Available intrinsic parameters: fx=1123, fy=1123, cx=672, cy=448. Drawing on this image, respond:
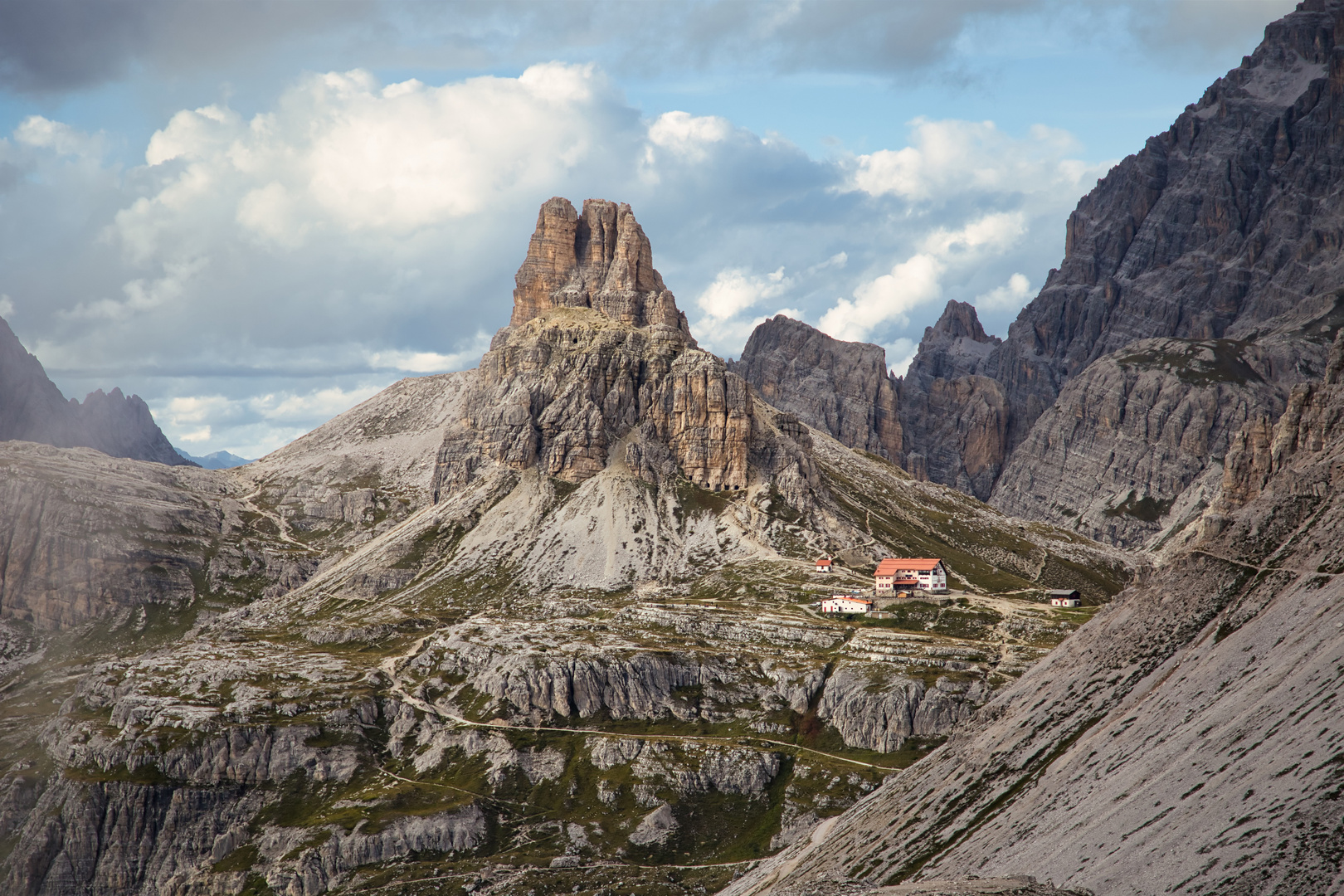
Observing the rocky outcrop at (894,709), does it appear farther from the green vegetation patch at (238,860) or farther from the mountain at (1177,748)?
the green vegetation patch at (238,860)

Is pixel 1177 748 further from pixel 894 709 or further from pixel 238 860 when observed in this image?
pixel 238 860

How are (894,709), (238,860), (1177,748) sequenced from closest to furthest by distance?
(1177,748) < (238,860) < (894,709)

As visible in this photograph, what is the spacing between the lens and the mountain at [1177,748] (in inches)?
3255

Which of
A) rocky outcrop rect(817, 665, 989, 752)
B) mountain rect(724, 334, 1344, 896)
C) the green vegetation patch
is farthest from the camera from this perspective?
rocky outcrop rect(817, 665, 989, 752)

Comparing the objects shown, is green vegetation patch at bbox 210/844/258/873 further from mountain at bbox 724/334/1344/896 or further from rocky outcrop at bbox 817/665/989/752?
rocky outcrop at bbox 817/665/989/752

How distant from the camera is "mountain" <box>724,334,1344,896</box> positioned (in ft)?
271

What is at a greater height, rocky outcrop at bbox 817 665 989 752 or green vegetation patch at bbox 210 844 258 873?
rocky outcrop at bbox 817 665 989 752

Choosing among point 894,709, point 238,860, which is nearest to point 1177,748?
point 894,709

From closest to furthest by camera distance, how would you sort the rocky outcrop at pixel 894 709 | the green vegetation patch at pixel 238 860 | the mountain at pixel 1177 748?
the mountain at pixel 1177 748, the green vegetation patch at pixel 238 860, the rocky outcrop at pixel 894 709

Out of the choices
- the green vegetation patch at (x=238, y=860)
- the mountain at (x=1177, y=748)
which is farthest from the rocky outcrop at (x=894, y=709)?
the green vegetation patch at (x=238, y=860)

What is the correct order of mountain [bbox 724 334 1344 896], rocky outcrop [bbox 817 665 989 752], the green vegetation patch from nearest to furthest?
mountain [bbox 724 334 1344 896] < the green vegetation patch < rocky outcrop [bbox 817 665 989 752]

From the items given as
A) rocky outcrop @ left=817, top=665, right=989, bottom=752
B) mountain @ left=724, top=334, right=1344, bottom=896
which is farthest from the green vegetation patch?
rocky outcrop @ left=817, top=665, right=989, bottom=752

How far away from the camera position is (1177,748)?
9956 centimetres

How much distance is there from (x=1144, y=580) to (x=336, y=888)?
12036 centimetres
